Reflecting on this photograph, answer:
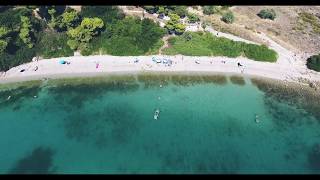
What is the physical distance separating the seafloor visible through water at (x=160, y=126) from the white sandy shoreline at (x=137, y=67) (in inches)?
65.6

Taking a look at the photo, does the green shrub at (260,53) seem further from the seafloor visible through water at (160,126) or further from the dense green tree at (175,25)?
the dense green tree at (175,25)

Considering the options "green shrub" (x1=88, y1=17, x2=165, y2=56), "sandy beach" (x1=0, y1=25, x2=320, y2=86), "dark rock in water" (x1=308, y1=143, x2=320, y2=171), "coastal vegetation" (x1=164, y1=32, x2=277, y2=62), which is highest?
"green shrub" (x1=88, y1=17, x2=165, y2=56)

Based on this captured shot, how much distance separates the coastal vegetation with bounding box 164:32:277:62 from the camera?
64.0 metres

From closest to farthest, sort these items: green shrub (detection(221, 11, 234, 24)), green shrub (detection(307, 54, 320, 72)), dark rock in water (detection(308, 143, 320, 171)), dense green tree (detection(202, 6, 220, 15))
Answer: dark rock in water (detection(308, 143, 320, 171)) → green shrub (detection(307, 54, 320, 72)) → green shrub (detection(221, 11, 234, 24)) → dense green tree (detection(202, 6, 220, 15))

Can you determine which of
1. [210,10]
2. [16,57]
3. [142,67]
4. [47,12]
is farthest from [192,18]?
[16,57]

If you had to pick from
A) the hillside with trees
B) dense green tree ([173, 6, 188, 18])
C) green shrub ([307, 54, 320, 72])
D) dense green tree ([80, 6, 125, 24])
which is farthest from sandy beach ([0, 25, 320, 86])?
dense green tree ([173, 6, 188, 18])

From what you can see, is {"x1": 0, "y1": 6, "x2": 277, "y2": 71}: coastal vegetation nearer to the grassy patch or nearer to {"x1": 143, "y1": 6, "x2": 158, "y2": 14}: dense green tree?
{"x1": 143, "y1": 6, "x2": 158, "y2": 14}: dense green tree

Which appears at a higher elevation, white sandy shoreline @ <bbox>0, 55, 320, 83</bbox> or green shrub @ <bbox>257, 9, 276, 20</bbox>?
green shrub @ <bbox>257, 9, 276, 20</bbox>

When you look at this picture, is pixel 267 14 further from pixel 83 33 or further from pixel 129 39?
pixel 83 33

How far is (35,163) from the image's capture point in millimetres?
44688

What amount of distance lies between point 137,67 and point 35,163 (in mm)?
23106

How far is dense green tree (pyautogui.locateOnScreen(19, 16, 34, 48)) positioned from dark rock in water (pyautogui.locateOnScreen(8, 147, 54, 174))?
76.9ft

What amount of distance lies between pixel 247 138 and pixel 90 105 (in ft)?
68.6

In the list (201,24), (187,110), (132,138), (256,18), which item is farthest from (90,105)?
(256,18)
